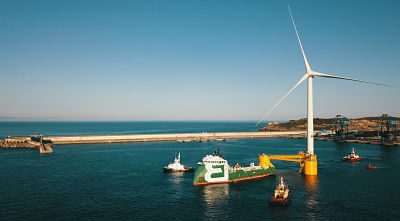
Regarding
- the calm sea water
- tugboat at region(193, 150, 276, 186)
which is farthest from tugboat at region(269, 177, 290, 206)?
tugboat at region(193, 150, 276, 186)

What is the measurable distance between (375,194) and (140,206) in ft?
170

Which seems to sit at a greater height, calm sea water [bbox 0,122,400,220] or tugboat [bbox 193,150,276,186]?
tugboat [bbox 193,150,276,186]

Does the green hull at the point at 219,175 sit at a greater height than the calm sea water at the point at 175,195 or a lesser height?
greater

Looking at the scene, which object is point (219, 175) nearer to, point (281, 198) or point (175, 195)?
point (175, 195)

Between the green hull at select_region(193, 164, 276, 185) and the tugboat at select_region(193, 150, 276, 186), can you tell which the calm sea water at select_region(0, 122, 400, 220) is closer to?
the green hull at select_region(193, 164, 276, 185)

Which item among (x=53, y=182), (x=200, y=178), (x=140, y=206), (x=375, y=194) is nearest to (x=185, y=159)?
(x=200, y=178)

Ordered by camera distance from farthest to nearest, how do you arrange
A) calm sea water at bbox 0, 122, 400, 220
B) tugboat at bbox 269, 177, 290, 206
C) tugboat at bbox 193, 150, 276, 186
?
tugboat at bbox 193, 150, 276, 186 → tugboat at bbox 269, 177, 290, 206 → calm sea water at bbox 0, 122, 400, 220

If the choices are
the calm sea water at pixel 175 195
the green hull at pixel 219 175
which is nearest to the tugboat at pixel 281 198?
the calm sea water at pixel 175 195

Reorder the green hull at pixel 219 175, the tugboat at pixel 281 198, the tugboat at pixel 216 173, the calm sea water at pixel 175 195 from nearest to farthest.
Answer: the calm sea water at pixel 175 195 → the tugboat at pixel 281 198 → the green hull at pixel 219 175 → the tugboat at pixel 216 173

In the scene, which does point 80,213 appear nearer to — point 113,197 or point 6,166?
point 113,197

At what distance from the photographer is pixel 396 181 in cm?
7400

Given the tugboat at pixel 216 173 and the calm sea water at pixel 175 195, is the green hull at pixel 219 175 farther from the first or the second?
the calm sea water at pixel 175 195

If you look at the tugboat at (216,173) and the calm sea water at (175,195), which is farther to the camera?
the tugboat at (216,173)

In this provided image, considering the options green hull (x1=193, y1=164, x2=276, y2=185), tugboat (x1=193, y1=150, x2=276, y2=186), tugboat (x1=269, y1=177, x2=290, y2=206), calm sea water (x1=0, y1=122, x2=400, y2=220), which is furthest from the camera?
tugboat (x1=193, y1=150, x2=276, y2=186)
